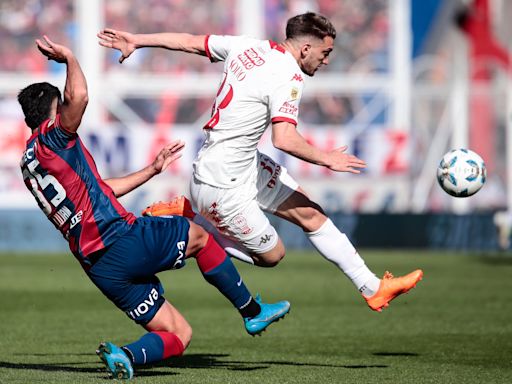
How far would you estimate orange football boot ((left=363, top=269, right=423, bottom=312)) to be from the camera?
8.05 m

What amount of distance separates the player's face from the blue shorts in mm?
1486

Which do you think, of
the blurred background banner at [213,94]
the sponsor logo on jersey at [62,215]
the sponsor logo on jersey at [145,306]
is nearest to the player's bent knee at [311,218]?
the sponsor logo on jersey at [145,306]

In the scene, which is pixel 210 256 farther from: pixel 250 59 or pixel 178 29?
pixel 178 29

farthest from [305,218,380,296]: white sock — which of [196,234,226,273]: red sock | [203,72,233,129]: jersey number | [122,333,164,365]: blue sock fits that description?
[122,333,164,365]: blue sock

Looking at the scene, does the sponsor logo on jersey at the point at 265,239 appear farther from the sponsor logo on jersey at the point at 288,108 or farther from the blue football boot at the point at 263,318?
the sponsor logo on jersey at the point at 288,108

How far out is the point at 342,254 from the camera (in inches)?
326

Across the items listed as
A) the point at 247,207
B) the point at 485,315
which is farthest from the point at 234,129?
the point at 485,315

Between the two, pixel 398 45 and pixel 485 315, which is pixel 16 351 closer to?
pixel 485 315

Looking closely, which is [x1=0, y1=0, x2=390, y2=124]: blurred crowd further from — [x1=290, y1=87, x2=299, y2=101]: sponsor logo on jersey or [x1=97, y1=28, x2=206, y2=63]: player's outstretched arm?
[x1=290, y1=87, x2=299, y2=101]: sponsor logo on jersey

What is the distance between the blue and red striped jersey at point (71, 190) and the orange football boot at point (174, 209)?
1033 mm

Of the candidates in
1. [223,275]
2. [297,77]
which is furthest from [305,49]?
[223,275]

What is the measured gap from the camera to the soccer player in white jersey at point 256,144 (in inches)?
310

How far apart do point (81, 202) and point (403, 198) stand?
2240 centimetres

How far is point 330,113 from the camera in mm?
31000
